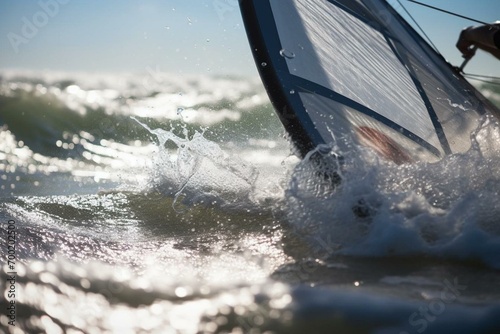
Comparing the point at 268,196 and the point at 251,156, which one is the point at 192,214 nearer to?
the point at 268,196

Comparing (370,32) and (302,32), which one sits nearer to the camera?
(302,32)

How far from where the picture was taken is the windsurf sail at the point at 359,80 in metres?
4.16

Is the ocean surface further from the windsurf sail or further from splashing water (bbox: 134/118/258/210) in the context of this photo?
the windsurf sail

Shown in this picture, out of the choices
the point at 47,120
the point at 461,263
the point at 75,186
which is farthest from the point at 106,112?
the point at 461,263

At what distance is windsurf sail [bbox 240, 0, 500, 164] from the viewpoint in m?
4.16

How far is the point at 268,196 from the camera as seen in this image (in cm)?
437

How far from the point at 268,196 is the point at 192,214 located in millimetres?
520

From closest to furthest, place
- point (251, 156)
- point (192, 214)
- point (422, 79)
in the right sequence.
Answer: point (192, 214), point (422, 79), point (251, 156)
